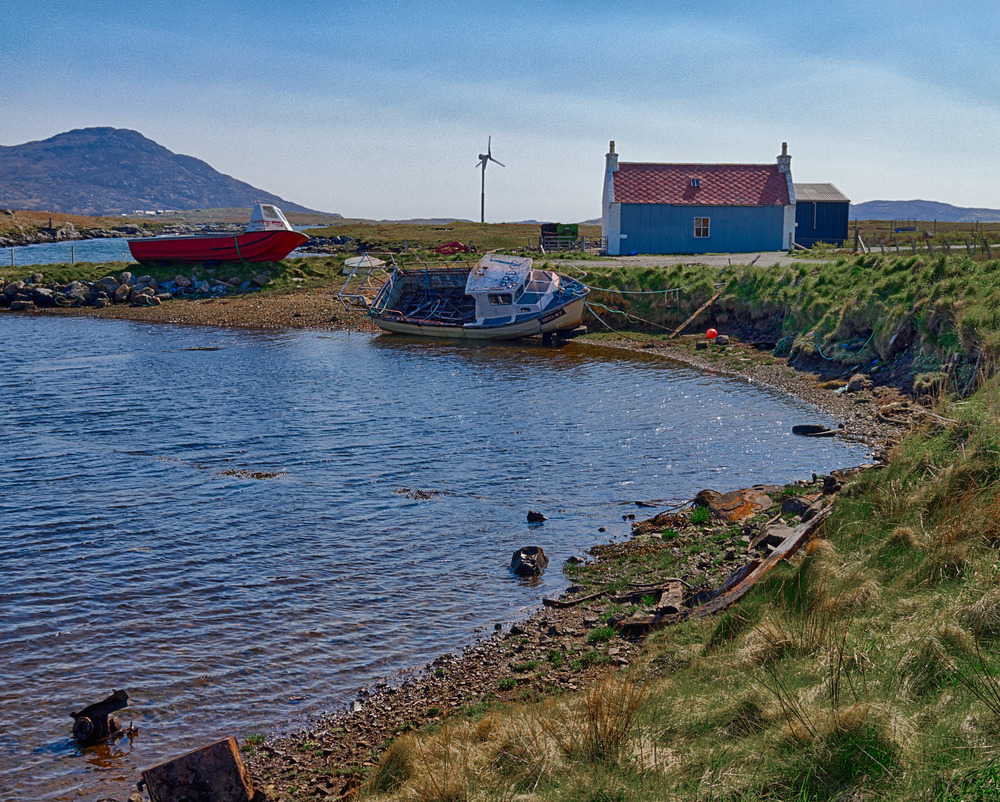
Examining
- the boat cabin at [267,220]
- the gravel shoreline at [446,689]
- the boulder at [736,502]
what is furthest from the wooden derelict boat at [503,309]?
the gravel shoreline at [446,689]

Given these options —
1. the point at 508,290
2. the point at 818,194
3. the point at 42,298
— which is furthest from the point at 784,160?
the point at 42,298

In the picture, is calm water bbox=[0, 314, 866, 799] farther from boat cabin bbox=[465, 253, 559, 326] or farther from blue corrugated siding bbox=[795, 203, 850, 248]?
blue corrugated siding bbox=[795, 203, 850, 248]

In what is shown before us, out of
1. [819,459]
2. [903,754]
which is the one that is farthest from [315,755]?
[819,459]

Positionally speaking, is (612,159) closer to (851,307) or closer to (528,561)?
(851,307)

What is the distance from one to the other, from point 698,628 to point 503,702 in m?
2.10

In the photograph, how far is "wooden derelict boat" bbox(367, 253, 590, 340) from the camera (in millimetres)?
35719

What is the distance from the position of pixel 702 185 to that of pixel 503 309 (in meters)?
20.7

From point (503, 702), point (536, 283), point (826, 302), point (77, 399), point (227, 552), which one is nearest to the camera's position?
point (503, 702)

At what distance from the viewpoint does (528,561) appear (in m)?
12.0

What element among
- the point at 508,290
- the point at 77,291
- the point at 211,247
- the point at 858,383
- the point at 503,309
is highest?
the point at 211,247

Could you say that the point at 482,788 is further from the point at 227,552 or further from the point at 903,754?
the point at 227,552

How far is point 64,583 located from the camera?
1166cm

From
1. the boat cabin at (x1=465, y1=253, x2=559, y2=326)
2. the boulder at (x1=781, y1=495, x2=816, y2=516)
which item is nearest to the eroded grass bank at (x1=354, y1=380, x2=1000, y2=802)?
the boulder at (x1=781, y1=495, x2=816, y2=516)

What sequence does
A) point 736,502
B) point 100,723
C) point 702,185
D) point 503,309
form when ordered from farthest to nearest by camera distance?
1. point 702,185
2. point 503,309
3. point 736,502
4. point 100,723
